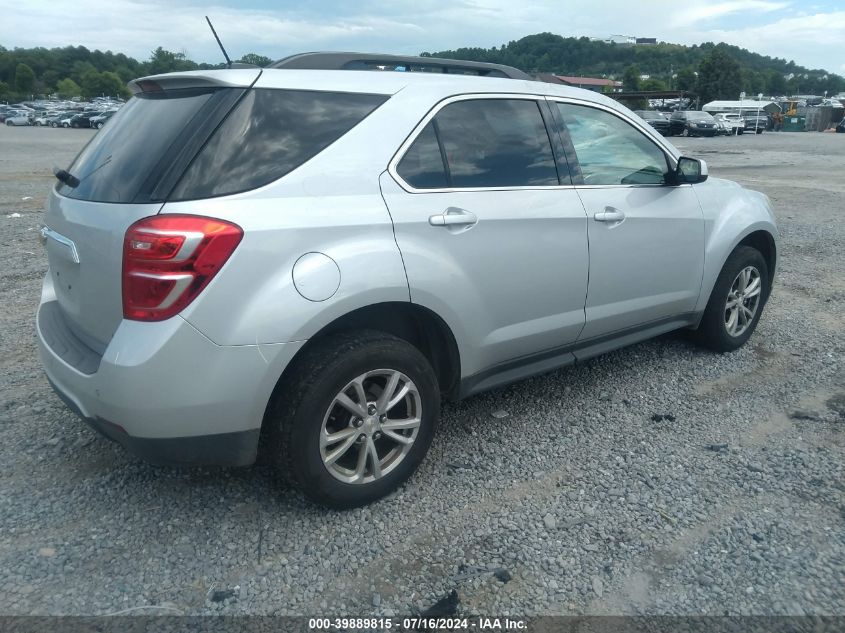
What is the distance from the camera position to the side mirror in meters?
4.21

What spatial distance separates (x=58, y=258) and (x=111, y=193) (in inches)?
19.6

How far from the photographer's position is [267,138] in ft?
9.05

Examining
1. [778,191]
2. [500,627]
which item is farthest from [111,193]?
[778,191]

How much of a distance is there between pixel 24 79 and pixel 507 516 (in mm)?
151249

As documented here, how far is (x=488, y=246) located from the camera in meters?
3.23

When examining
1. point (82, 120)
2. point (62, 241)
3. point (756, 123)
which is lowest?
point (82, 120)

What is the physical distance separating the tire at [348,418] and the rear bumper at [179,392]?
11 cm

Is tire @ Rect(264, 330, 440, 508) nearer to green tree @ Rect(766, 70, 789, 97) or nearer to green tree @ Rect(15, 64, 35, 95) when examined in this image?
green tree @ Rect(15, 64, 35, 95)

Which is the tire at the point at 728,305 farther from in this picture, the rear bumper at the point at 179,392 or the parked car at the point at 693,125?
the parked car at the point at 693,125

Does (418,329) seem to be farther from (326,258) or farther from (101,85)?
(101,85)

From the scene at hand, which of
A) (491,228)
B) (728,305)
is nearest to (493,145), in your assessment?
(491,228)

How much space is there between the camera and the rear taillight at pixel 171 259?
97.4 inches

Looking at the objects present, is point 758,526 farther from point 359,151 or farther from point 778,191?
point 778,191

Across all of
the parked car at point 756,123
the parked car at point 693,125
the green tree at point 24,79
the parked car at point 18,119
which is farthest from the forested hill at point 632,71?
the parked car at point 693,125
